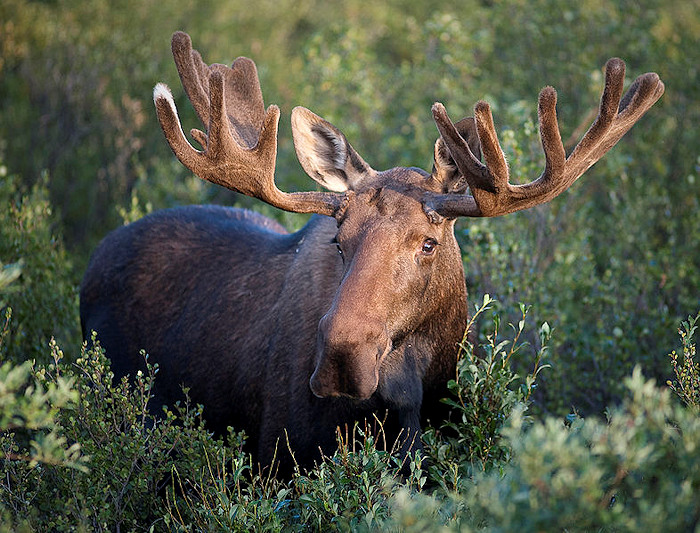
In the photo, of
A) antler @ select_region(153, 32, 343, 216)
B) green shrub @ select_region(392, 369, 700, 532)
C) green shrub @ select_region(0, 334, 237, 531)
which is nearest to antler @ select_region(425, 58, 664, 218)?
antler @ select_region(153, 32, 343, 216)

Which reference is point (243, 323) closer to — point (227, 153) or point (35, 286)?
point (227, 153)

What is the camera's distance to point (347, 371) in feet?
11.5

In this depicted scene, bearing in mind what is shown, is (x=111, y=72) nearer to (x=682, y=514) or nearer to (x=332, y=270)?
(x=332, y=270)

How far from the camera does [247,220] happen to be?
5.52 m

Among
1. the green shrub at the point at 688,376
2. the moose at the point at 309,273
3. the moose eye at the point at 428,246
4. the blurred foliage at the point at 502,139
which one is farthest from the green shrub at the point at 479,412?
the blurred foliage at the point at 502,139

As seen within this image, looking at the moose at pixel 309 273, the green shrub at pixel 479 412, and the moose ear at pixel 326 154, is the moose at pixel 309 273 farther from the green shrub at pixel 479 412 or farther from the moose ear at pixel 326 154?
the green shrub at pixel 479 412

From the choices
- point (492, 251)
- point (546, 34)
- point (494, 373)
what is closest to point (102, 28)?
point (546, 34)

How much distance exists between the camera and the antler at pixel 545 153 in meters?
3.60

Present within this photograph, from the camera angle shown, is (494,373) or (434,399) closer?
(494,373)

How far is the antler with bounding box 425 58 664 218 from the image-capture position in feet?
11.8

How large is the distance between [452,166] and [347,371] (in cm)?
129

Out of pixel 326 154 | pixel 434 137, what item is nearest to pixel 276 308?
pixel 326 154

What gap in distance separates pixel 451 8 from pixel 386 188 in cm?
1163

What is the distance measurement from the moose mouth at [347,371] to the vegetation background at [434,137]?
70 centimetres
